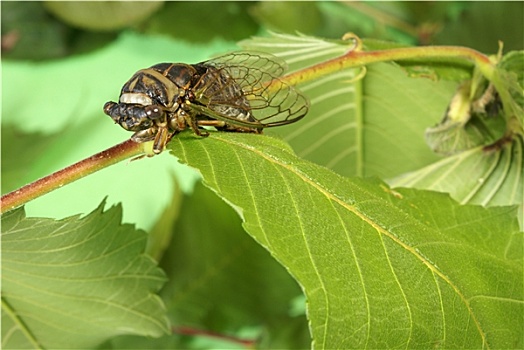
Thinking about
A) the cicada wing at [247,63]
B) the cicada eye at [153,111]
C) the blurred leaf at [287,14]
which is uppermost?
the blurred leaf at [287,14]

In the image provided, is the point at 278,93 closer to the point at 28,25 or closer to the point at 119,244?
the point at 119,244

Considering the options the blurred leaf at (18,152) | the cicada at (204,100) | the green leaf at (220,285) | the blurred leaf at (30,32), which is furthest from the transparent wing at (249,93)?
the blurred leaf at (30,32)

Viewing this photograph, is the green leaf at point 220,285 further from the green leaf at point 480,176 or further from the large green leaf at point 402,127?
the green leaf at point 480,176

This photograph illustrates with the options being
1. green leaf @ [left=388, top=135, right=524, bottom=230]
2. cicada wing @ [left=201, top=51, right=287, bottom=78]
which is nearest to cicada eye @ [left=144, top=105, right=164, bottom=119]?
cicada wing @ [left=201, top=51, right=287, bottom=78]

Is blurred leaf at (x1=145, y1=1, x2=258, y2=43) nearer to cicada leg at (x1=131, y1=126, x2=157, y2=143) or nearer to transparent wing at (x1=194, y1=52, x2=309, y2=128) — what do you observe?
transparent wing at (x1=194, y1=52, x2=309, y2=128)

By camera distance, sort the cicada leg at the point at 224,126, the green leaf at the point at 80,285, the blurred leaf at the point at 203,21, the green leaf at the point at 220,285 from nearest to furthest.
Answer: the cicada leg at the point at 224,126 → the green leaf at the point at 80,285 → the green leaf at the point at 220,285 → the blurred leaf at the point at 203,21

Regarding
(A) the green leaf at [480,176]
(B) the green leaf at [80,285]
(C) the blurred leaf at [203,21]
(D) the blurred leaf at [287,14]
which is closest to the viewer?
(B) the green leaf at [80,285]

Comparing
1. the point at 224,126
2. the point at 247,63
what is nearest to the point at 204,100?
the point at 224,126

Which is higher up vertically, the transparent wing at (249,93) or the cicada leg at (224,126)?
the transparent wing at (249,93)
